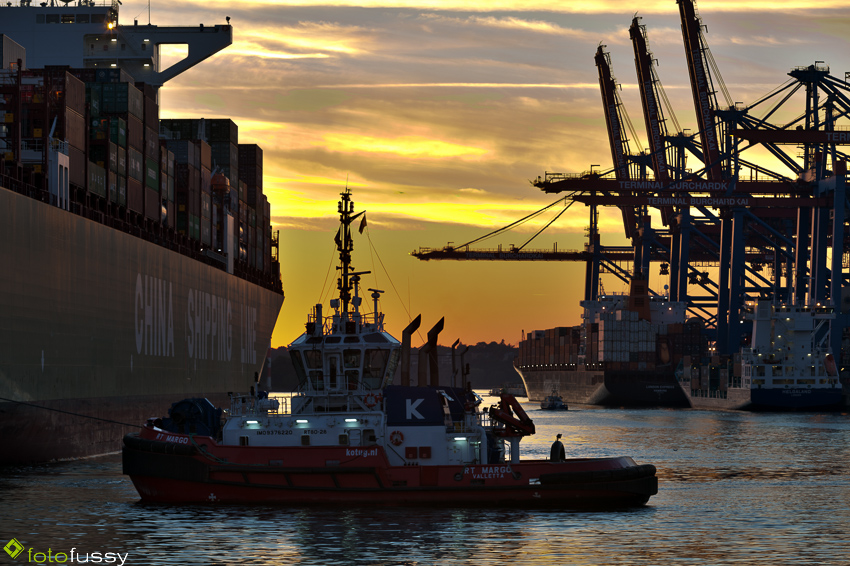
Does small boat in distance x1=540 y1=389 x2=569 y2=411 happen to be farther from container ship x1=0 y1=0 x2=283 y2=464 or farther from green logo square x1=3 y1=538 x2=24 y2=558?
green logo square x1=3 y1=538 x2=24 y2=558

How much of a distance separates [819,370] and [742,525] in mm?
96691

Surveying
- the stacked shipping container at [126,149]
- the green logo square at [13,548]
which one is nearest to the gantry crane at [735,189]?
the stacked shipping container at [126,149]

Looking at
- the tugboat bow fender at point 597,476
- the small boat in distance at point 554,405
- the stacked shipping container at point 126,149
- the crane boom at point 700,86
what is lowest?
the small boat in distance at point 554,405

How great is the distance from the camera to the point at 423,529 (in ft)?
97.6

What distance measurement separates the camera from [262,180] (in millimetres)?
96625

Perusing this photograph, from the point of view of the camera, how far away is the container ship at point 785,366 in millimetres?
121688

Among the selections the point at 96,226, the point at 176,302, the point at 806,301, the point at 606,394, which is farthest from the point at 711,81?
the point at 96,226

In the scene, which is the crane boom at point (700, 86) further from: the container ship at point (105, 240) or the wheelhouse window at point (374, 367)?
the wheelhouse window at point (374, 367)

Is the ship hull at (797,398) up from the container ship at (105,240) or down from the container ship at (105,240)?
down

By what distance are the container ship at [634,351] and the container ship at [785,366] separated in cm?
2165

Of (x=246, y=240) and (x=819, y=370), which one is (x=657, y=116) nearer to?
(x=819, y=370)

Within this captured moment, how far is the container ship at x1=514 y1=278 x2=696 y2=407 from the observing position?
156 m

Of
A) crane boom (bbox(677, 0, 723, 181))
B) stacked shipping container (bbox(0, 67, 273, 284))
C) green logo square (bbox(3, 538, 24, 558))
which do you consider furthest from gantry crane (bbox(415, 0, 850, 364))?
green logo square (bbox(3, 538, 24, 558))

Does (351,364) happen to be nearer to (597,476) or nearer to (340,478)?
(340,478)
